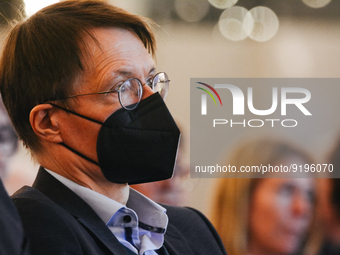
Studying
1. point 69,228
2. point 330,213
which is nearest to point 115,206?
point 69,228

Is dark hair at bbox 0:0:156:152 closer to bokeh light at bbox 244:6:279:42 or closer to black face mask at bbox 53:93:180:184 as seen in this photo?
black face mask at bbox 53:93:180:184

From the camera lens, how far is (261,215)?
10.9ft

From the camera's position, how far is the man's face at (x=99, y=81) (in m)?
1.20

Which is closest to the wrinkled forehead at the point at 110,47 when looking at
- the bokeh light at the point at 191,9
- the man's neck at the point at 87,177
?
the man's neck at the point at 87,177

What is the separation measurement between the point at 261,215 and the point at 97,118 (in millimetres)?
2417

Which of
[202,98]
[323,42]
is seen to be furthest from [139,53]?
[323,42]

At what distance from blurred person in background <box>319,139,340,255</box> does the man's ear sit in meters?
2.81

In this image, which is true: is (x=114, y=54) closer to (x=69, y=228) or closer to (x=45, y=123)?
(x=45, y=123)

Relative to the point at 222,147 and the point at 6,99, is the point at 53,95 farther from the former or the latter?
the point at 222,147

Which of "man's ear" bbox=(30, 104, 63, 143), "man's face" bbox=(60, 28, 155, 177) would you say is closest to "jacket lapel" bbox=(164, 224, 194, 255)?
"man's face" bbox=(60, 28, 155, 177)

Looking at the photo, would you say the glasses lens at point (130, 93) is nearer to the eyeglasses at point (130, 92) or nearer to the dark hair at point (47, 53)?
the eyeglasses at point (130, 92)

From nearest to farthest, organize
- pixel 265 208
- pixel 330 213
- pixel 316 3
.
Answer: pixel 265 208 → pixel 330 213 → pixel 316 3

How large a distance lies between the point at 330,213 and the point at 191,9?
84.4 inches

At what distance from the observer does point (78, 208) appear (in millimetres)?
1078
